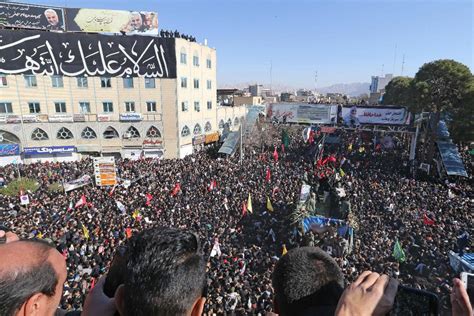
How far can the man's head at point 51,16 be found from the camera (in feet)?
93.3

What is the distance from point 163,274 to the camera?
1.44m

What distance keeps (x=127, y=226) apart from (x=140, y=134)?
18371 millimetres

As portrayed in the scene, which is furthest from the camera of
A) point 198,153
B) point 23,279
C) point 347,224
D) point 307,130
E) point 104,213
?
point 198,153

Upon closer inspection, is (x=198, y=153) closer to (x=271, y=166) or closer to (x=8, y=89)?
(x=271, y=166)

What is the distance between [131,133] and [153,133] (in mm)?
2188

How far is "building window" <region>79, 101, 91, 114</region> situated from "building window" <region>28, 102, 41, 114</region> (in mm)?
3532

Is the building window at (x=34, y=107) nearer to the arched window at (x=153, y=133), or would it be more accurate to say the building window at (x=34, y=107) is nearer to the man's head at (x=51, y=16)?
the man's head at (x=51, y=16)

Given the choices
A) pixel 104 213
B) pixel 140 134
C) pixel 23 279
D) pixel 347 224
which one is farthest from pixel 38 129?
pixel 23 279

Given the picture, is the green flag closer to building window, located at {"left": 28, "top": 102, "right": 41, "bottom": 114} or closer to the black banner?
Answer: the black banner

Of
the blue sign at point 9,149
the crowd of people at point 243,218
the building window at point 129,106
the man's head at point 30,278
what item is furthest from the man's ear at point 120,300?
the blue sign at point 9,149

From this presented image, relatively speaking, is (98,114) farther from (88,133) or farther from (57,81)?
(57,81)

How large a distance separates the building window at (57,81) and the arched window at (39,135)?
→ 4.47 m

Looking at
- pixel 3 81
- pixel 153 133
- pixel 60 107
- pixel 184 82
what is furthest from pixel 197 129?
pixel 3 81

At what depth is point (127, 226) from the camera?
48.0 ft
